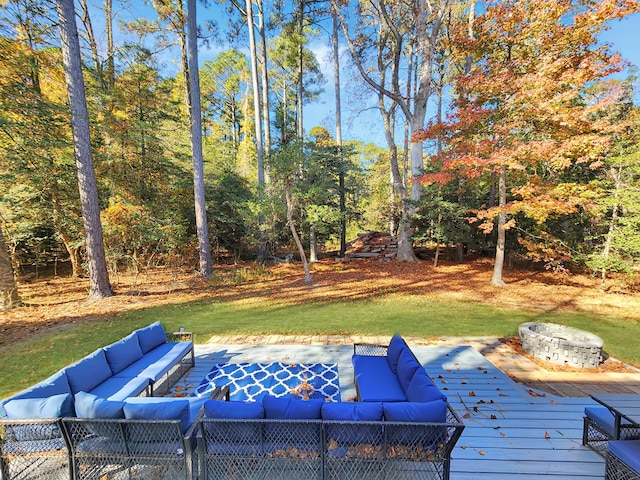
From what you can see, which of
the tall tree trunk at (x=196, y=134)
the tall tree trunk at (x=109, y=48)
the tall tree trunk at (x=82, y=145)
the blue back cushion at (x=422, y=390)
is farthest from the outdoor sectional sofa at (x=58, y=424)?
the tall tree trunk at (x=109, y=48)

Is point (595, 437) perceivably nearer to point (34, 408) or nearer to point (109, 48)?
point (34, 408)

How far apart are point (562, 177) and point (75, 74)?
17.0 metres

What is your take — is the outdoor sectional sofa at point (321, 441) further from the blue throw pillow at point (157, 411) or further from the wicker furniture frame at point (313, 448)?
the blue throw pillow at point (157, 411)

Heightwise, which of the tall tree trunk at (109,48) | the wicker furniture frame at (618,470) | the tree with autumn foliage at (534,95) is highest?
the tall tree trunk at (109,48)

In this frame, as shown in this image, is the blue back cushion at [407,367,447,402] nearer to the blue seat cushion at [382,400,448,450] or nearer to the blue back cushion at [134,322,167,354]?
the blue seat cushion at [382,400,448,450]

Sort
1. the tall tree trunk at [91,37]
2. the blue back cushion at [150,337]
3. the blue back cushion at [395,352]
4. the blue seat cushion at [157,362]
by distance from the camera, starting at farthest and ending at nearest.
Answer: the tall tree trunk at [91,37] → the blue back cushion at [150,337] → the blue back cushion at [395,352] → the blue seat cushion at [157,362]

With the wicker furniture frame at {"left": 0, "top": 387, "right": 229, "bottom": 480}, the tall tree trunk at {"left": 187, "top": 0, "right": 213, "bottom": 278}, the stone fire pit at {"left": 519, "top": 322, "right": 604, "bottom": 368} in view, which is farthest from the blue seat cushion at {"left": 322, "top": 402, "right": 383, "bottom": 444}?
the tall tree trunk at {"left": 187, "top": 0, "right": 213, "bottom": 278}

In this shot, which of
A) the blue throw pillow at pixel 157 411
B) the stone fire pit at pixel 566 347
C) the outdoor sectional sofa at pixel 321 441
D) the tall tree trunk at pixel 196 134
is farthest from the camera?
the tall tree trunk at pixel 196 134

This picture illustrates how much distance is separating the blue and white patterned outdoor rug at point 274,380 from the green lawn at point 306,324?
1637mm

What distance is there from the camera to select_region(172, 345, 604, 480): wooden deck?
2.72 m

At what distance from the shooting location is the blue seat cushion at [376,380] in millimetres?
3295

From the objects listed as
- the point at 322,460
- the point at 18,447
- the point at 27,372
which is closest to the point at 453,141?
the point at 322,460

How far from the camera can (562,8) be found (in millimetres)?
7375

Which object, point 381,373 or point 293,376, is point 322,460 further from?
point 293,376
